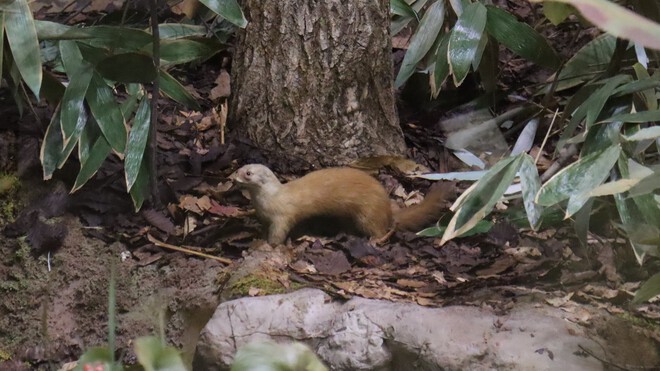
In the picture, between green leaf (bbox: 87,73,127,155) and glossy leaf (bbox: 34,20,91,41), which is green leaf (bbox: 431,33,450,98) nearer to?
green leaf (bbox: 87,73,127,155)

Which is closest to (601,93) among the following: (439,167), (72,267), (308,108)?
(439,167)

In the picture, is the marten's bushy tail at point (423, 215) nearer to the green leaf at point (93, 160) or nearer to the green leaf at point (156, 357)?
the green leaf at point (93, 160)

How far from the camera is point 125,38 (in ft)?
10.7

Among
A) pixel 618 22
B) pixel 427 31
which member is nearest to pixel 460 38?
pixel 427 31

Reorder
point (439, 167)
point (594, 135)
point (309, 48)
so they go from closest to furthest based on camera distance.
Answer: point (594, 135)
point (309, 48)
point (439, 167)

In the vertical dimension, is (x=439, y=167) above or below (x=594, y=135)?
below

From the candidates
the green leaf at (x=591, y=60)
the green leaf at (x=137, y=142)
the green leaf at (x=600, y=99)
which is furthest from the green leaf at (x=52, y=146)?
the green leaf at (x=591, y=60)

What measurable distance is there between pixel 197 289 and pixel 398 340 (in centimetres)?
98

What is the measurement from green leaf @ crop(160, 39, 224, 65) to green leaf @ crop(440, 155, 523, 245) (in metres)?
Result: 1.36

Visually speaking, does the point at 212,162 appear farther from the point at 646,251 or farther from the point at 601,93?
the point at 646,251

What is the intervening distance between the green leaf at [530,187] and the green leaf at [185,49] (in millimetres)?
1444

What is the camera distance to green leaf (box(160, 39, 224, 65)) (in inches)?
135

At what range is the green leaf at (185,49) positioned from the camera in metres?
3.42

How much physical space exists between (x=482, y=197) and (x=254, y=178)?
114 centimetres
